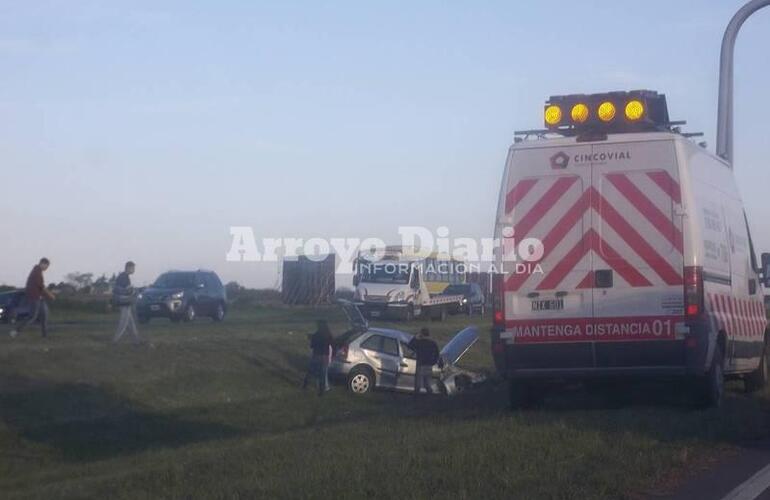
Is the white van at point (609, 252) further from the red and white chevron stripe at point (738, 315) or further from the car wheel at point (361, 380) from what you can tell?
the car wheel at point (361, 380)

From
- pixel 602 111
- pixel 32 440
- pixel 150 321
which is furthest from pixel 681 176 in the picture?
pixel 150 321

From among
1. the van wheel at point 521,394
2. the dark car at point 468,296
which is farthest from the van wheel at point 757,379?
the dark car at point 468,296

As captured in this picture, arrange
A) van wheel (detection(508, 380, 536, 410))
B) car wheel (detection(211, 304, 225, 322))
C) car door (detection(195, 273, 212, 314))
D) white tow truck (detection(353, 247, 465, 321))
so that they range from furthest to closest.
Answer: white tow truck (detection(353, 247, 465, 321)) → car wheel (detection(211, 304, 225, 322)) → car door (detection(195, 273, 212, 314)) → van wheel (detection(508, 380, 536, 410))

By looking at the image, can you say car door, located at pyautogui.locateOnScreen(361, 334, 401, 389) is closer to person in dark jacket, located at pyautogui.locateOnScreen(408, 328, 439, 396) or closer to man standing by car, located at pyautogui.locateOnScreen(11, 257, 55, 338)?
person in dark jacket, located at pyautogui.locateOnScreen(408, 328, 439, 396)

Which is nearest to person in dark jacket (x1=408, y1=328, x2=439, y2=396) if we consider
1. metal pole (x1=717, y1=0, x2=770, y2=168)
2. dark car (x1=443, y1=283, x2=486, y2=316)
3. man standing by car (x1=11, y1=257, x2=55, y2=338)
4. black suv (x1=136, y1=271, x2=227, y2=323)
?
man standing by car (x1=11, y1=257, x2=55, y2=338)

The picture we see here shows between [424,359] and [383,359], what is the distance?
244 cm

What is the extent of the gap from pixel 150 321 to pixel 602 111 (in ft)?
94.0

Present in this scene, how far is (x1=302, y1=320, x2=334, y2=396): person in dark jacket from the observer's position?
28312 mm

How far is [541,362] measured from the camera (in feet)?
49.7

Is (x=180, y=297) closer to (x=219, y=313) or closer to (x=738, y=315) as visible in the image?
(x=219, y=313)

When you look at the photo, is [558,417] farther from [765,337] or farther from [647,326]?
[765,337]

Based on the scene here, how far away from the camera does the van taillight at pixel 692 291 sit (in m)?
14.5

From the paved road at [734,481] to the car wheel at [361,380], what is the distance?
17418 mm

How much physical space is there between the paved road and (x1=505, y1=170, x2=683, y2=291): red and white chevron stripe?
112 inches
